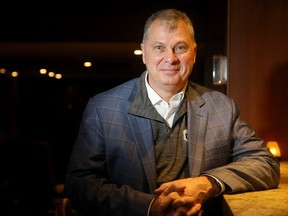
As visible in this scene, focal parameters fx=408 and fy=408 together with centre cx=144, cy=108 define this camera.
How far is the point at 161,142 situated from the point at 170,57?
0.33 meters

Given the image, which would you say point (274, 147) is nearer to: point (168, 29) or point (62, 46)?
point (168, 29)

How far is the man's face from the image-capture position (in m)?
1.56

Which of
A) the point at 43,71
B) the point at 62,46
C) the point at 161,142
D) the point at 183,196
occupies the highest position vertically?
the point at 62,46

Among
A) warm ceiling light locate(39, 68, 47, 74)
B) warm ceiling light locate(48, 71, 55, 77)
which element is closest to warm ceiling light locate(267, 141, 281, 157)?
warm ceiling light locate(39, 68, 47, 74)

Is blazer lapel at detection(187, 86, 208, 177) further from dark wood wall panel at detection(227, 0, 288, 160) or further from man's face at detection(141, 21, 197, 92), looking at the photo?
dark wood wall panel at detection(227, 0, 288, 160)

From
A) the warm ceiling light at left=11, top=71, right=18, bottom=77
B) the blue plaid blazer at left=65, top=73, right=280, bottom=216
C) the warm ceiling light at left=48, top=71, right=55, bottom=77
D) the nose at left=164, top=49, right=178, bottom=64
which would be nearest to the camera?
the blue plaid blazer at left=65, top=73, right=280, bottom=216

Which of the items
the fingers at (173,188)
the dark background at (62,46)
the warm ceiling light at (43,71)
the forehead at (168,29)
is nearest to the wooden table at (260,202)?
the fingers at (173,188)

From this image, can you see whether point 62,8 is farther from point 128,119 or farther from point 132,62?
point 128,119

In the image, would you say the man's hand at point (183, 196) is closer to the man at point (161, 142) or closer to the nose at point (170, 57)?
the man at point (161, 142)

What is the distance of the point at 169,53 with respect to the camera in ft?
5.10

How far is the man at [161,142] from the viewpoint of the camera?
146cm

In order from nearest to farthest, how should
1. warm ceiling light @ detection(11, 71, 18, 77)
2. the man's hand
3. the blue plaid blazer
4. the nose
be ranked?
the man's hand < the blue plaid blazer < the nose < warm ceiling light @ detection(11, 71, 18, 77)

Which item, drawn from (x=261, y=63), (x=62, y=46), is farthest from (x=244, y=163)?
(x=62, y=46)

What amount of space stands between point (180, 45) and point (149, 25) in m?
0.15
